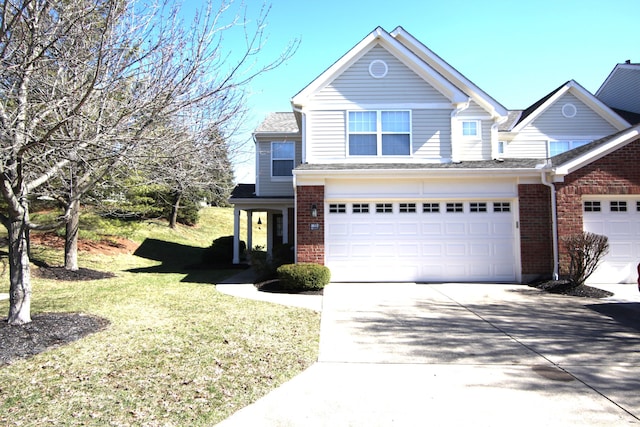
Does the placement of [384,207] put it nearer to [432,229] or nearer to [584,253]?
[432,229]

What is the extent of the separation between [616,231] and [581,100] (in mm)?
7548

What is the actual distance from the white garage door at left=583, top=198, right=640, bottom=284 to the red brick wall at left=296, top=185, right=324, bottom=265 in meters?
7.51

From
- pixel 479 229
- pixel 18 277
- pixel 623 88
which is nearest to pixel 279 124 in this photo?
pixel 479 229

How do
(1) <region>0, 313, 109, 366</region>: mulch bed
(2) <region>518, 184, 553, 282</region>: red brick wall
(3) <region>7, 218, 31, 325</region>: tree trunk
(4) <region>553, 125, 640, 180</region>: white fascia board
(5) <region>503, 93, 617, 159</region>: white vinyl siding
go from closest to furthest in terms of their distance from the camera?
(1) <region>0, 313, 109, 366</region>: mulch bed
(3) <region>7, 218, 31, 325</region>: tree trunk
(4) <region>553, 125, 640, 180</region>: white fascia board
(2) <region>518, 184, 553, 282</region>: red brick wall
(5) <region>503, 93, 617, 159</region>: white vinyl siding

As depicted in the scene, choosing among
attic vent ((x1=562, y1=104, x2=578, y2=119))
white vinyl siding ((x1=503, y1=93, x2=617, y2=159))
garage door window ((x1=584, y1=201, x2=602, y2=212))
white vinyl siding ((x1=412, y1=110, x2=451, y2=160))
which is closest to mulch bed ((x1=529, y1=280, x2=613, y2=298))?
garage door window ((x1=584, y1=201, x2=602, y2=212))

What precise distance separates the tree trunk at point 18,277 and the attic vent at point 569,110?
721 inches

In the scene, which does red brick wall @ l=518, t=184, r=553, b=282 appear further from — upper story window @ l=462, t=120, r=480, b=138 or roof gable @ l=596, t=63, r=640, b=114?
roof gable @ l=596, t=63, r=640, b=114

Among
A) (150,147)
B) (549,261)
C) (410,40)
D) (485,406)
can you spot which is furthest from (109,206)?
(549,261)

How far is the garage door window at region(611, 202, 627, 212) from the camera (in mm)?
10930

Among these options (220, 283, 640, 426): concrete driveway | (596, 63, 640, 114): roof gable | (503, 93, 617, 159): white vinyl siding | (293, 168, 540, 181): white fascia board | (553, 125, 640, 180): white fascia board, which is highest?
(596, 63, 640, 114): roof gable

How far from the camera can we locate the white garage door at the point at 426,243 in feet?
37.9

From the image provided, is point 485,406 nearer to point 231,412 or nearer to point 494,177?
point 231,412

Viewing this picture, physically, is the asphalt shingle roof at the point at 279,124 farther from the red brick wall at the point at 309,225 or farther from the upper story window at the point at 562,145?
the upper story window at the point at 562,145

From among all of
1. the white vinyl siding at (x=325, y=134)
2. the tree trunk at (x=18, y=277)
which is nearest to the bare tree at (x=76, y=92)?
the tree trunk at (x=18, y=277)
